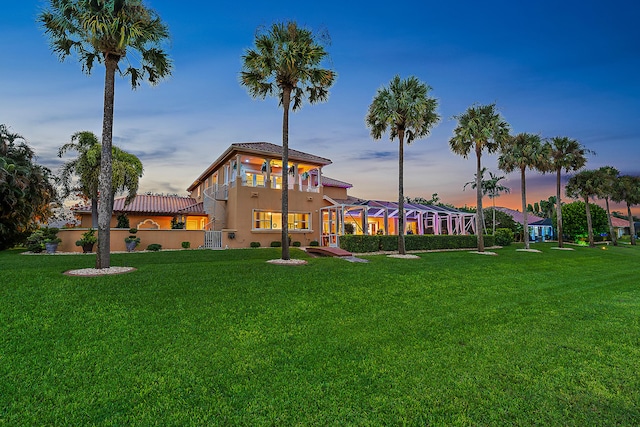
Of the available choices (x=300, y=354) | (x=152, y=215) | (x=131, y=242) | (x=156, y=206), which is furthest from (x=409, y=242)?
(x=156, y=206)

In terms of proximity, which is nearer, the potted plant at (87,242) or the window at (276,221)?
the potted plant at (87,242)

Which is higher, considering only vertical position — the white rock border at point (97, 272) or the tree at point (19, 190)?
the tree at point (19, 190)

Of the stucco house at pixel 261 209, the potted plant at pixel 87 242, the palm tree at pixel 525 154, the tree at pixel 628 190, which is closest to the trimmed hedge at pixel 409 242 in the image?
the stucco house at pixel 261 209

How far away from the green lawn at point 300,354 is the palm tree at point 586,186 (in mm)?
33292

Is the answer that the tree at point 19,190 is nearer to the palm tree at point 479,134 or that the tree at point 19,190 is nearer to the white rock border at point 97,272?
the white rock border at point 97,272

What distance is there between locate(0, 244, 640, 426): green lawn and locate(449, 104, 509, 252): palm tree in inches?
608

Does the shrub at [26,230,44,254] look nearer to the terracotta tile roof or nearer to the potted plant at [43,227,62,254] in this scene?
the potted plant at [43,227,62,254]

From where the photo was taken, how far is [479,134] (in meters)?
23.0

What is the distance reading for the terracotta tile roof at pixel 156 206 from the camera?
2669cm

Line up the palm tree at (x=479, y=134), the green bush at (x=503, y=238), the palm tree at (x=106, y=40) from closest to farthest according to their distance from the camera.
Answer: the palm tree at (x=106, y=40) → the palm tree at (x=479, y=134) → the green bush at (x=503, y=238)

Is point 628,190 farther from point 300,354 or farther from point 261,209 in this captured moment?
point 300,354

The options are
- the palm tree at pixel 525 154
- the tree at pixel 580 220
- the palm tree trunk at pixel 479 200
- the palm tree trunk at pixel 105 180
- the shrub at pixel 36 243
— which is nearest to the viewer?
the palm tree trunk at pixel 105 180

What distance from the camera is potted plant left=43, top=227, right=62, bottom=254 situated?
17.1 meters

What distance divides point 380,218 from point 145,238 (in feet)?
70.0
